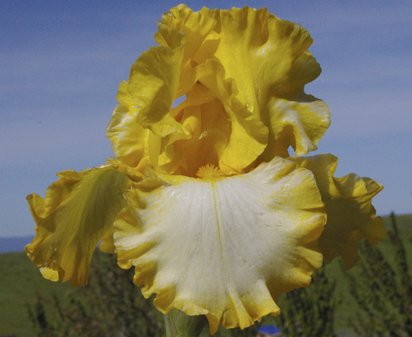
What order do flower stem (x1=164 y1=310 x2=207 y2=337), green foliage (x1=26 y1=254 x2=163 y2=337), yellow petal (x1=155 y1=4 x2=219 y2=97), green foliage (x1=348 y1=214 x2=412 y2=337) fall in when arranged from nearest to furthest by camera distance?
flower stem (x1=164 y1=310 x2=207 y2=337)
yellow petal (x1=155 y1=4 x2=219 y2=97)
green foliage (x1=348 y1=214 x2=412 y2=337)
green foliage (x1=26 y1=254 x2=163 y2=337)

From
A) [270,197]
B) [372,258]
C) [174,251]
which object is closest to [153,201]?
[174,251]

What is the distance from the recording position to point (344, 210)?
4.62 ft

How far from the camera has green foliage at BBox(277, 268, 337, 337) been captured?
468cm

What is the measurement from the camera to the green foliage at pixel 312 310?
4.68m

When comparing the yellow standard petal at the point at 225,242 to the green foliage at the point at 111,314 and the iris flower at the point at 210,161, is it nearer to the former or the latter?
the iris flower at the point at 210,161

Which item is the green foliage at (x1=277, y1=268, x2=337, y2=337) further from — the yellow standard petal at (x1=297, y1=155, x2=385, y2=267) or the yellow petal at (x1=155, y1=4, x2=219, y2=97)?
the yellow petal at (x1=155, y1=4, x2=219, y2=97)

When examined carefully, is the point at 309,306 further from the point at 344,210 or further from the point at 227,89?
the point at 227,89

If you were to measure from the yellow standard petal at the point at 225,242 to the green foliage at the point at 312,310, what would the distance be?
11.6 ft

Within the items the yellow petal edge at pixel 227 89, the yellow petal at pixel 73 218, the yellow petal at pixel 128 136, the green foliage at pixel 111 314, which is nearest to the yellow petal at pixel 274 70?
the yellow petal edge at pixel 227 89

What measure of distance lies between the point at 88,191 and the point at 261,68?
0.47 metres

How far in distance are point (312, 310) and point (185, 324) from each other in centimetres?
362

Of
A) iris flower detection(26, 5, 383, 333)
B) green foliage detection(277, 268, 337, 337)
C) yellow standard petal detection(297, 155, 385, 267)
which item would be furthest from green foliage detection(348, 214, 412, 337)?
iris flower detection(26, 5, 383, 333)

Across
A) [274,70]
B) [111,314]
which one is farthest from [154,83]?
[111,314]

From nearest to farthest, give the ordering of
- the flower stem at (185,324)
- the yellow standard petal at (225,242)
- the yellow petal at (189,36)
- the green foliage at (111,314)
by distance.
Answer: the yellow standard petal at (225,242)
the flower stem at (185,324)
the yellow petal at (189,36)
the green foliage at (111,314)
